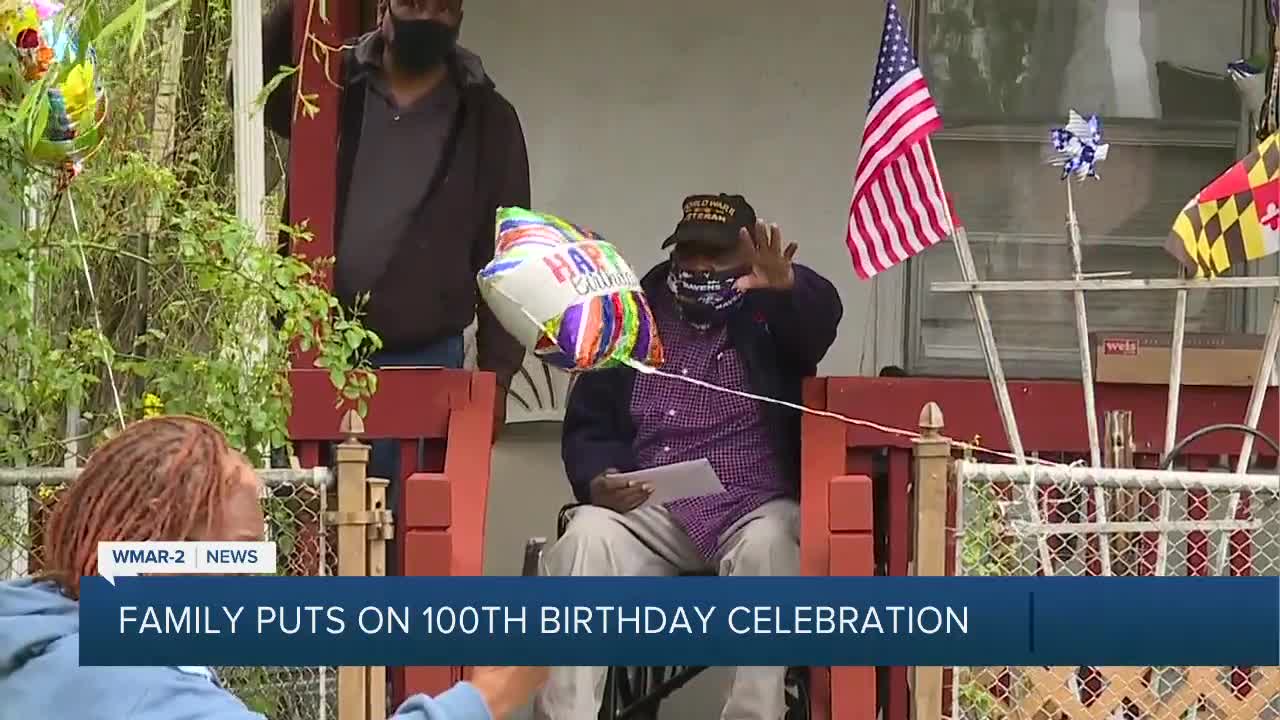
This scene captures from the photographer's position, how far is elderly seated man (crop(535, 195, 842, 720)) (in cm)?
398

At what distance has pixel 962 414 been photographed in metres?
4.01

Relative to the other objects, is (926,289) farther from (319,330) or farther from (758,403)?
(319,330)

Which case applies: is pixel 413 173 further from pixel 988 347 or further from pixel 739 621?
pixel 739 621

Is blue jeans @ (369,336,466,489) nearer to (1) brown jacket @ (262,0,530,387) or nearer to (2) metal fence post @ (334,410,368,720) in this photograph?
(1) brown jacket @ (262,0,530,387)

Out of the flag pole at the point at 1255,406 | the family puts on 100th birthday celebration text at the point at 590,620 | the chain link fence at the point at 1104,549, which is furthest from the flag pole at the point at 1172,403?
the family puts on 100th birthday celebration text at the point at 590,620

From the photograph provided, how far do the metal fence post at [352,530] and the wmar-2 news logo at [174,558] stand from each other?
91cm

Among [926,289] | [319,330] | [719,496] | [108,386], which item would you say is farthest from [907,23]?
[108,386]

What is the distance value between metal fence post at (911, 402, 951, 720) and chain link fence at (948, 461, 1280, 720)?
0.20 feet

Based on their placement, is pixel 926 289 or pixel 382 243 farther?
pixel 926 289

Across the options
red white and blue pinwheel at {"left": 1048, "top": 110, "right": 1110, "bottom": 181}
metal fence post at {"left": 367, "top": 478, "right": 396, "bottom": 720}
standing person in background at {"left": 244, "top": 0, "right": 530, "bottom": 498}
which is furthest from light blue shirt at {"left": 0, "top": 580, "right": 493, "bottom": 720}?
standing person in background at {"left": 244, "top": 0, "right": 530, "bottom": 498}

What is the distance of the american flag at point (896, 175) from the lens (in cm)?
364

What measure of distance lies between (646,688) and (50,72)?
2378 mm

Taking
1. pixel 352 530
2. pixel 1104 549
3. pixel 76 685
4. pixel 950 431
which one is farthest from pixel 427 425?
pixel 76 685

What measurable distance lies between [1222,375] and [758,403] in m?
1.16
